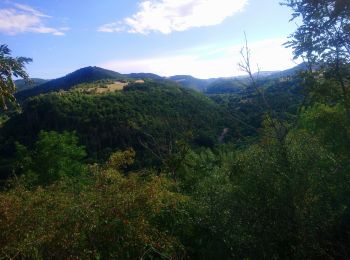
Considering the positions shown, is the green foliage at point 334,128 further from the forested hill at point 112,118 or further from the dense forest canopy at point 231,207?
the forested hill at point 112,118

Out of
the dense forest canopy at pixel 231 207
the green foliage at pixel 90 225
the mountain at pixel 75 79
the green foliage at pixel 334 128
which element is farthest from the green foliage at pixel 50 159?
the mountain at pixel 75 79

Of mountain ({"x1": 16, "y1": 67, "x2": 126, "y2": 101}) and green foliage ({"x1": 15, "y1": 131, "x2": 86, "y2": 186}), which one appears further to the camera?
mountain ({"x1": 16, "y1": 67, "x2": 126, "y2": 101})

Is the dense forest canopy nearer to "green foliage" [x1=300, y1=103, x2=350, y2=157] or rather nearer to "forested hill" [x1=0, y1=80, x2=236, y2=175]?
"green foliage" [x1=300, y1=103, x2=350, y2=157]

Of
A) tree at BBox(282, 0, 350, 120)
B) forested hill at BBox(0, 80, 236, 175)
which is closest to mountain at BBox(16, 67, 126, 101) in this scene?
forested hill at BBox(0, 80, 236, 175)

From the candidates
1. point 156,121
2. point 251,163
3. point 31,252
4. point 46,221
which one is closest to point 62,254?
point 31,252

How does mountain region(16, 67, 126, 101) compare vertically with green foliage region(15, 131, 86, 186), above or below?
below

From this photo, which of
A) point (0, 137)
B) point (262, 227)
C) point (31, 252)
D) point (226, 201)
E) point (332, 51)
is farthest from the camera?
point (0, 137)

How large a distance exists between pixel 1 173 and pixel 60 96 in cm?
4151

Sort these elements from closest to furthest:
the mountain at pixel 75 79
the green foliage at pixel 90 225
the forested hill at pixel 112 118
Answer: the green foliage at pixel 90 225 < the forested hill at pixel 112 118 < the mountain at pixel 75 79

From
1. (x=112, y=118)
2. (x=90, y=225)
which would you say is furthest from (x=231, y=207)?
(x=112, y=118)

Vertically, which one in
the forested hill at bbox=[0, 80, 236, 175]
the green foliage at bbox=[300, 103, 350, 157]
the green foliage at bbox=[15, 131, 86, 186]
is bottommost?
the forested hill at bbox=[0, 80, 236, 175]

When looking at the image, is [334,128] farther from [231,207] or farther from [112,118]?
[112,118]

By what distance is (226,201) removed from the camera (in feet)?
35.2

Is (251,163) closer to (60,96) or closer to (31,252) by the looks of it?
(31,252)
